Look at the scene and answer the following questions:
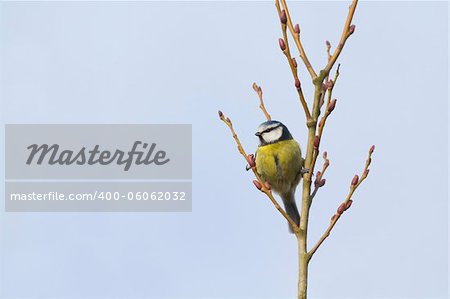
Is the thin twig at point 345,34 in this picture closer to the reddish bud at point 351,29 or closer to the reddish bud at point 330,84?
the reddish bud at point 351,29

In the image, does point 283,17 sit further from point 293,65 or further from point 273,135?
point 273,135

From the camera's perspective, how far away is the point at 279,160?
16.3 ft

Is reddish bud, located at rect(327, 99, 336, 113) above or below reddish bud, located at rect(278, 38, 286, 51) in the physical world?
below

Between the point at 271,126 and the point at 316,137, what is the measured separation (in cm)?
261

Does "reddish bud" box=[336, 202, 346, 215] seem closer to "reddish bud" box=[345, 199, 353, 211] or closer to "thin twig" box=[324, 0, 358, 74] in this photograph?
"reddish bud" box=[345, 199, 353, 211]

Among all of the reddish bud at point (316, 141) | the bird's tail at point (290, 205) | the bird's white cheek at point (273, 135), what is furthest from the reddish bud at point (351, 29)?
the bird's tail at point (290, 205)

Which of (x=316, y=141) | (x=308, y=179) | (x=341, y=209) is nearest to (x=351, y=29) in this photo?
(x=316, y=141)

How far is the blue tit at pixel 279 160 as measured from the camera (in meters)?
4.95

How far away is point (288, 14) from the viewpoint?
8.98 feet

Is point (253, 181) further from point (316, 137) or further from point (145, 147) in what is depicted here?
point (145, 147)

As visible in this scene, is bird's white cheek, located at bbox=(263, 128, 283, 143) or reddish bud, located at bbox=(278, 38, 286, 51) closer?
reddish bud, located at bbox=(278, 38, 286, 51)

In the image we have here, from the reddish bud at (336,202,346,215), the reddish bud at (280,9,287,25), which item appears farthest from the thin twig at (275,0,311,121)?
the reddish bud at (336,202,346,215)

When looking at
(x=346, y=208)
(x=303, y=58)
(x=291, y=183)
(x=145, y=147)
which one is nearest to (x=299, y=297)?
(x=346, y=208)

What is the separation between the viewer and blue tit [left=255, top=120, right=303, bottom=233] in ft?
16.2
